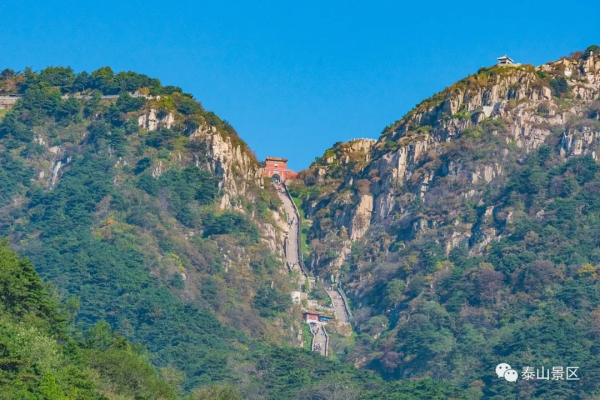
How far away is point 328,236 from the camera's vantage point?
133m

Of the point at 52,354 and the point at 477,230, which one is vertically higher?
the point at 477,230

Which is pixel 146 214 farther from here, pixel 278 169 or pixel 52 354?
pixel 52 354

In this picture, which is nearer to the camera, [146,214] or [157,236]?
[157,236]

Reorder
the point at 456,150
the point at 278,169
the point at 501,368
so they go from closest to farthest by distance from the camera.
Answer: the point at 501,368
the point at 456,150
the point at 278,169

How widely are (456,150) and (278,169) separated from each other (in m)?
19.4

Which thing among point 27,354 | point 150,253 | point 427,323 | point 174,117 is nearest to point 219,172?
point 174,117

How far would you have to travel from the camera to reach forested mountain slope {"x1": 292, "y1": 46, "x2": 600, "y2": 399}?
10950 cm

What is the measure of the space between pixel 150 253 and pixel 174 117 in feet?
56.8

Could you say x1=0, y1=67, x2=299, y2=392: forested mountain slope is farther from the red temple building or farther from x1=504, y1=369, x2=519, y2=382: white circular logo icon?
x1=504, y1=369, x2=519, y2=382: white circular logo icon

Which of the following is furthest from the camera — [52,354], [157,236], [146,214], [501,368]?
[146,214]

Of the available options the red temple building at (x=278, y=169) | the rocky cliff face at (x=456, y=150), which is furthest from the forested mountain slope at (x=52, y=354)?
the red temple building at (x=278, y=169)

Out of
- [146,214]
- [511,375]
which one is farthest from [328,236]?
[511,375]

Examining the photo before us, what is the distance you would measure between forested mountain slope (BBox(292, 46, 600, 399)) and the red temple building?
2.28 m

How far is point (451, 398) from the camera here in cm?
10062
